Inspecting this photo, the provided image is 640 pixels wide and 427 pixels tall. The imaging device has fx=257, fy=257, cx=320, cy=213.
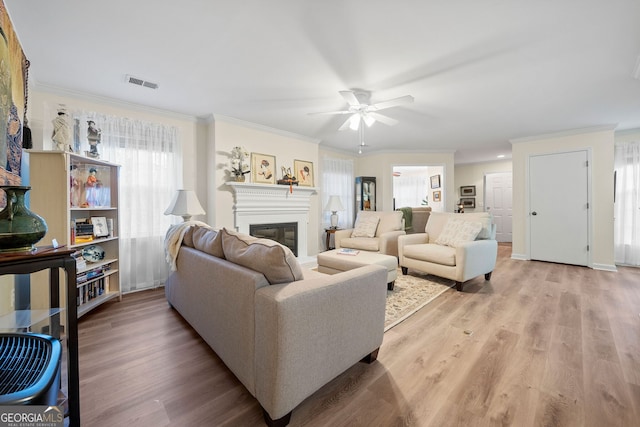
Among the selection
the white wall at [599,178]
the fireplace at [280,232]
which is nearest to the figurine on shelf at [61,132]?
the fireplace at [280,232]

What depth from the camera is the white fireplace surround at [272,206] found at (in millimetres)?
3838

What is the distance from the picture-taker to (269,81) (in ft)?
8.66

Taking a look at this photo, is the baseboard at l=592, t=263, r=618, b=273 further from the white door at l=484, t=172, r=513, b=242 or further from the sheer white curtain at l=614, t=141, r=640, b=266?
the white door at l=484, t=172, r=513, b=242

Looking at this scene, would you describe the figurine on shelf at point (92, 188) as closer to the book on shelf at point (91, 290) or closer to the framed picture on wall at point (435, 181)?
the book on shelf at point (91, 290)

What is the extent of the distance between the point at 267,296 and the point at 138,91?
116 inches

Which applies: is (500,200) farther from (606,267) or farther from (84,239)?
(84,239)

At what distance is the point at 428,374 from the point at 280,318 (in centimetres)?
111

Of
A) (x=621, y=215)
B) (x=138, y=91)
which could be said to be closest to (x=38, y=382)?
(x=138, y=91)

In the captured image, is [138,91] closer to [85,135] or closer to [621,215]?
[85,135]

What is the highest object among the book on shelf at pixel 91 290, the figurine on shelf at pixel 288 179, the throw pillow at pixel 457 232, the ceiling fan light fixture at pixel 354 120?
the ceiling fan light fixture at pixel 354 120

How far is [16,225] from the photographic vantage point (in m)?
1.04

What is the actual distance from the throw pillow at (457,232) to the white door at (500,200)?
4.46 metres

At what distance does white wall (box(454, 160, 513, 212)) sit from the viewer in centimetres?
700

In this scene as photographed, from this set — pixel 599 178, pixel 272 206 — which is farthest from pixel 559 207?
pixel 272 206
